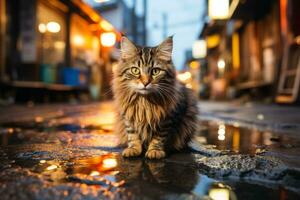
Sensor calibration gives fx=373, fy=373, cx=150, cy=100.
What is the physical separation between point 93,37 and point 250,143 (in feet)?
77.8

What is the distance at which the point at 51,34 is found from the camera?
18.2 meters

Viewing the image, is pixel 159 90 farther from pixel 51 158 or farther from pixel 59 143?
pixel 59 143

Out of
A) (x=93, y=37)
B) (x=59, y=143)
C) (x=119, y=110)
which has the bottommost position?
(x=59, y=143)

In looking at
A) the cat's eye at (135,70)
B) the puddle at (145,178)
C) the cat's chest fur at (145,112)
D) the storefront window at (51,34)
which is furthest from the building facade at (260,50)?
the puddle at (145,178)

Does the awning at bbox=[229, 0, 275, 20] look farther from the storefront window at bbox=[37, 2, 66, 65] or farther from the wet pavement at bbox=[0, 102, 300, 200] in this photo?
the wet pavement at bbox=[0, 102, 300, 200]

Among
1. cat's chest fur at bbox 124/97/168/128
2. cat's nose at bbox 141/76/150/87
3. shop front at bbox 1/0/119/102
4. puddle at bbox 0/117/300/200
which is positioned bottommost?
puddle at bbox 0/117/300/200

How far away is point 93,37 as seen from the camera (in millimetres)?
26625

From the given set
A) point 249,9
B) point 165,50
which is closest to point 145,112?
point 165,50

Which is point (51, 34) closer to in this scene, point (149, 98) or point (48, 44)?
point (48, 44)

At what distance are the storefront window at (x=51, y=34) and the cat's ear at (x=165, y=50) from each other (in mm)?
14228

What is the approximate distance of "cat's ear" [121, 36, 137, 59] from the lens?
3242mm

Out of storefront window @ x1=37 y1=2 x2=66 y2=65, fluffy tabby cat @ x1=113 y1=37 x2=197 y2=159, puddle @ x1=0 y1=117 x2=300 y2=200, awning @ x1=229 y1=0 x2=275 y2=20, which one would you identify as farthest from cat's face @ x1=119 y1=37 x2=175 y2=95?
storefront window @ x1=37 y1=2 x2=66 y2=65

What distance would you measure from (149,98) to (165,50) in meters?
0.45

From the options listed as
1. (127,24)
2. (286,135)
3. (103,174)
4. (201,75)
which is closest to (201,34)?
(127,24)
